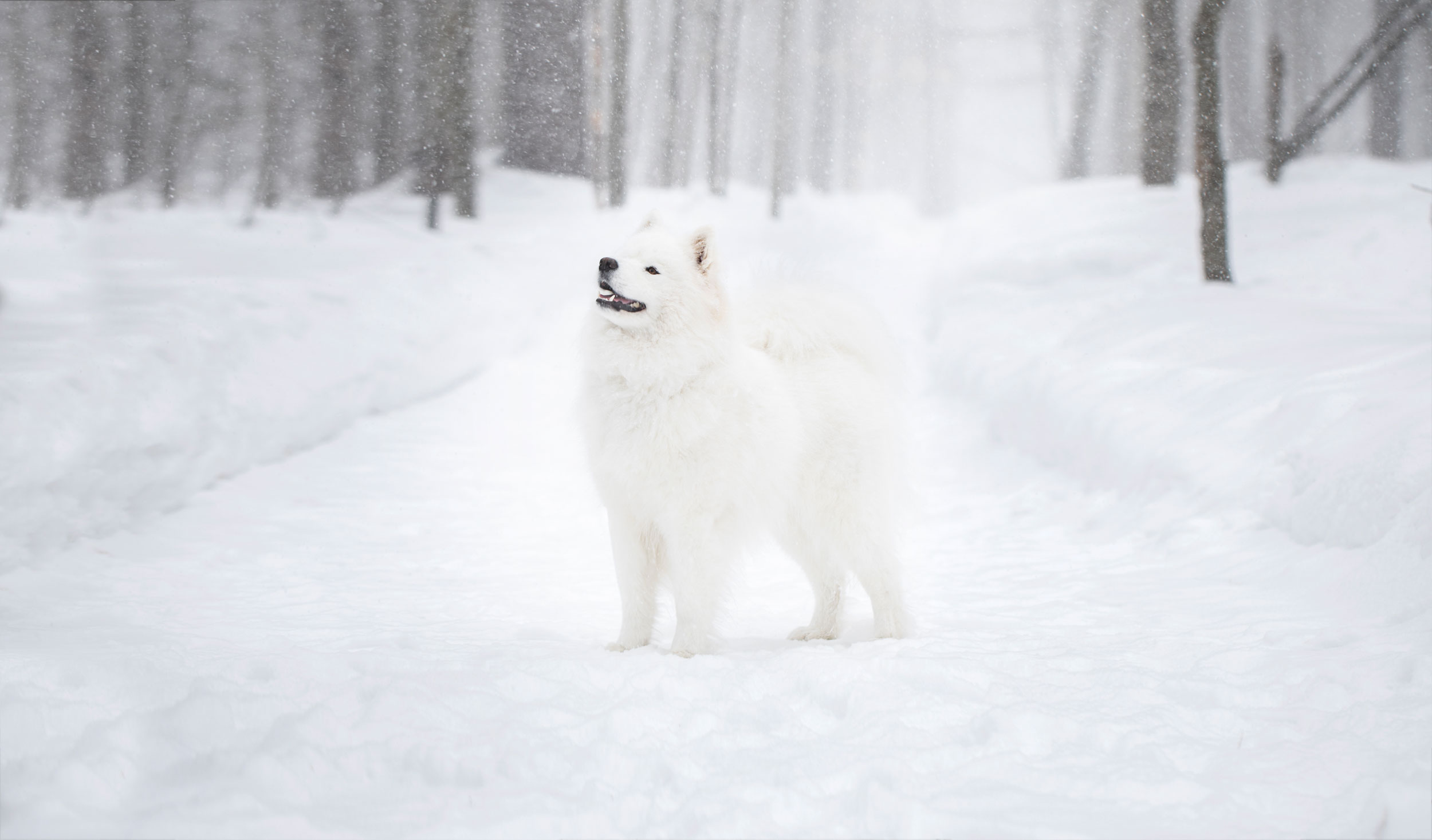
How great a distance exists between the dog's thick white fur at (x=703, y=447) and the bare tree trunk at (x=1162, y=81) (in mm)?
12555

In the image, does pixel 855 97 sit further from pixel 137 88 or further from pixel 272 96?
pixel 137 88

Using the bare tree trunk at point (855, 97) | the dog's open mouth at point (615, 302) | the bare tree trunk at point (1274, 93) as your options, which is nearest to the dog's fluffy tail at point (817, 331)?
the dog's open mouth at point (615, 302)

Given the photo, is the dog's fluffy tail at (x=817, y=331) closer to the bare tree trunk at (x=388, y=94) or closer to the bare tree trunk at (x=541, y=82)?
the bare tree trunk at (x=388, y=94)

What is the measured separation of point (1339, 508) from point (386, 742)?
4383 millimetres

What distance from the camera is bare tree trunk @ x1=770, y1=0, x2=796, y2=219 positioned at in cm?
1914

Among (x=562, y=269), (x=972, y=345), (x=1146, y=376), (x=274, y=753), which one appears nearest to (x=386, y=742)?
(x=274, y=753)

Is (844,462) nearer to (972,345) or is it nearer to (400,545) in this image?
(400,545)

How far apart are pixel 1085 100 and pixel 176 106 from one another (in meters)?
20.8

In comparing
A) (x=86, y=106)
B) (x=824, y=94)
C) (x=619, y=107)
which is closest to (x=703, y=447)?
(x=86, y=106)

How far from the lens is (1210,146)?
26.5 feet

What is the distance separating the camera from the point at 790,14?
795 inches

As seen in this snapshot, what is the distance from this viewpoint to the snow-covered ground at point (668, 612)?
223 cm

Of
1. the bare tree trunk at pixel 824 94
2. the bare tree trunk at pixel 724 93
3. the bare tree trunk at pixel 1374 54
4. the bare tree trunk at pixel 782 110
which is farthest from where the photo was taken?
the bare tree trunk at pixel 824 94

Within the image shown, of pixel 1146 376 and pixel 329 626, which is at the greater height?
pixel 1146 376
